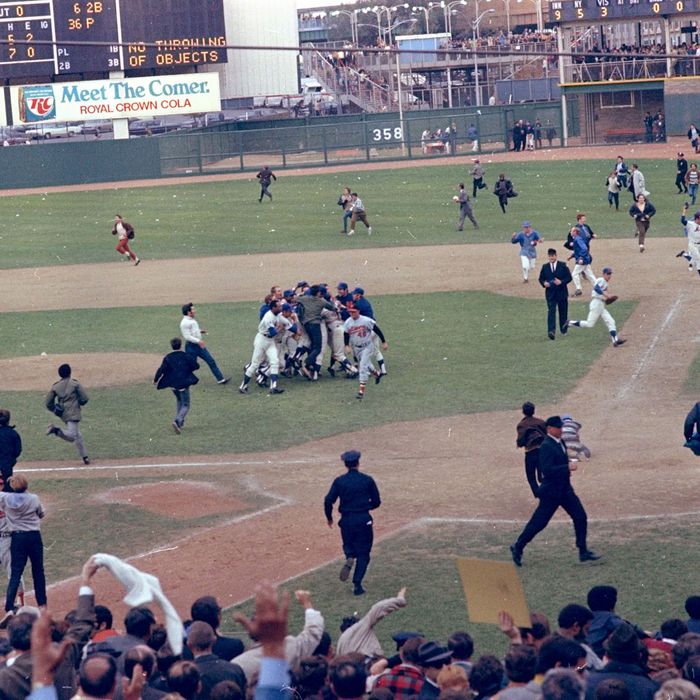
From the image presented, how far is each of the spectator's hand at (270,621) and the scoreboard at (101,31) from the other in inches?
2339

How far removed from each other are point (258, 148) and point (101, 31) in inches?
382

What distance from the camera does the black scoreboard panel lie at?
2461 inches

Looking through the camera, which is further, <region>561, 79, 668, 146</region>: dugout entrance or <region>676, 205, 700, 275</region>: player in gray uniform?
<region>561, 79, 668, 146</region>: dugout entrance

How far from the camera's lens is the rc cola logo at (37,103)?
218 feet

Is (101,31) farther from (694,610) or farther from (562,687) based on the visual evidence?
(562,687)

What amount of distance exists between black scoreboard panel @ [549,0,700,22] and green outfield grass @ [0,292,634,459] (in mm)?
37793

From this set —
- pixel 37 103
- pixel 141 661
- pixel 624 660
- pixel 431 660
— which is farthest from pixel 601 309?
pixel 37 103

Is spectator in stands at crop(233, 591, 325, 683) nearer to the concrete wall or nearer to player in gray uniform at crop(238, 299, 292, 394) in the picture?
player in gray uniform at crop(238, 299, 292, 394)

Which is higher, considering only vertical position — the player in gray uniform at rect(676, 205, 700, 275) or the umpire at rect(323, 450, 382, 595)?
the player in gray uniform at rect(676, 205, 700, 275)

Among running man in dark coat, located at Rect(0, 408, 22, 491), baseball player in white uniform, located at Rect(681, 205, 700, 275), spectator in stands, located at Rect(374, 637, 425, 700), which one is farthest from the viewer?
baseball player in white uniform, located at Rect(681, 205, 700, 275)

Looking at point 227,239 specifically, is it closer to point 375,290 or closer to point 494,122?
point 375,290

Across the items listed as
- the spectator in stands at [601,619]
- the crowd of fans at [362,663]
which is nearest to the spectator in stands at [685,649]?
the crowd of fans at [362,663]

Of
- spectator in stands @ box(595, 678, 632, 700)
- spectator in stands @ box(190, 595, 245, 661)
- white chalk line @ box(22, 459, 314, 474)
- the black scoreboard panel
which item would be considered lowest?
white chalk line @ box(22, 459, 314, 474)

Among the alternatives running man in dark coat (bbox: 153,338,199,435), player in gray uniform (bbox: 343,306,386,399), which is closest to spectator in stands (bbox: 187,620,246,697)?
running man in dark coat (bbox: 153,338,199,435)
